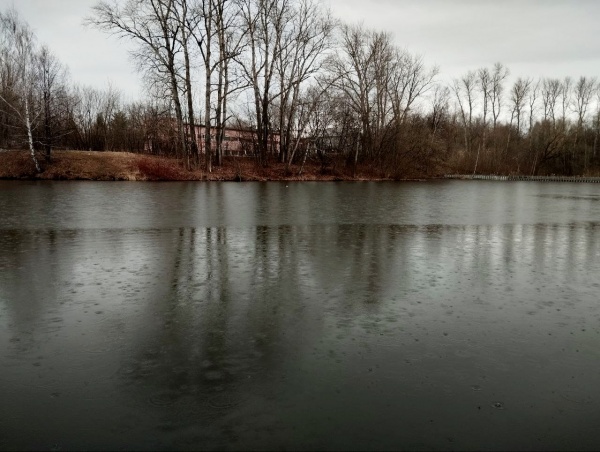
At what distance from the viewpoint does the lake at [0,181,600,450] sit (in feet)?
9.98

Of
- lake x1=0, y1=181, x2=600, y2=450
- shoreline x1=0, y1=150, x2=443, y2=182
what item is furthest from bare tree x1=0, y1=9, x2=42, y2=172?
lake x1=0, y1=181, x2=600, y2=450

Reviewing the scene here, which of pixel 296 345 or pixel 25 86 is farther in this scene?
pixel 25 86

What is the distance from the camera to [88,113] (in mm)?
65000

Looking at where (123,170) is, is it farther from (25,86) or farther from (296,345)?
(296,345)

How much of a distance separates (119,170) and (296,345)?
35.8 metres

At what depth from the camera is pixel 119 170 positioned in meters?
36.6

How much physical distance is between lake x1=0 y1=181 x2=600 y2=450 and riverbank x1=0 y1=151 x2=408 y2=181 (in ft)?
89.7

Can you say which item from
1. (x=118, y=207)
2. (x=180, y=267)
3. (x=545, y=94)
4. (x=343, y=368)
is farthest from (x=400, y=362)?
(x=545, y=94)

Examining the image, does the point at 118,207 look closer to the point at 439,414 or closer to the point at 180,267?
the point at 180,267

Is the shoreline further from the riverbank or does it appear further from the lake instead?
the lake

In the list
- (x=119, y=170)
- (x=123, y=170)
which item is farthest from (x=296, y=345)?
(x=119, y=170)

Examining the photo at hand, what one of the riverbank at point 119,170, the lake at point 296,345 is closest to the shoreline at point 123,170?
the riverbank at point 119,170

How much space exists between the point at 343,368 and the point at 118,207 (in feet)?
49.4

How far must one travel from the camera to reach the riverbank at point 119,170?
3538 centimetres
